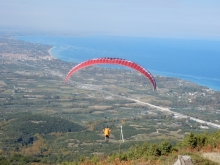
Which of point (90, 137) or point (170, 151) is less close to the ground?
point (170, 151)

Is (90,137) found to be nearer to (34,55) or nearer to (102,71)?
(102,71)

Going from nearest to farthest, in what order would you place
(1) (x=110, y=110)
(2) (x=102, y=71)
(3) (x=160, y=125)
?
(3) (x=160, y=125) < (1) (x=110, y=110) < (2) (x=102, y=71)

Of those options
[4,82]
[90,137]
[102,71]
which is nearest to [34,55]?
[102,71]

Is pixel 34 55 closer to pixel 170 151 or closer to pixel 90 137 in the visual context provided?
pixel 90 137

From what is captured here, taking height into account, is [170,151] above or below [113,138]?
above

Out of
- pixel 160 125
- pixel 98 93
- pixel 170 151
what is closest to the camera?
pixel 170 151

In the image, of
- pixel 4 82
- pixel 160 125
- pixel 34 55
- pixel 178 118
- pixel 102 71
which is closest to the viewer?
pixel 160 125

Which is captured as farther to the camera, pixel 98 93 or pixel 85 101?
pixel 98 93

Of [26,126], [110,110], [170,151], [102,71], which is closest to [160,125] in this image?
[110,110]

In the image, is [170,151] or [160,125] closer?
[170,151]
